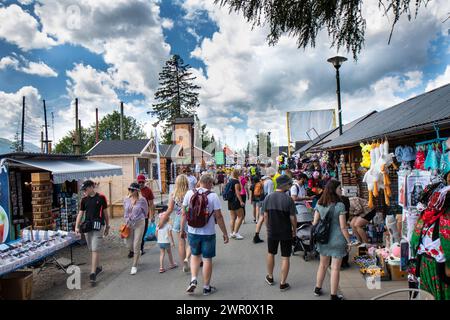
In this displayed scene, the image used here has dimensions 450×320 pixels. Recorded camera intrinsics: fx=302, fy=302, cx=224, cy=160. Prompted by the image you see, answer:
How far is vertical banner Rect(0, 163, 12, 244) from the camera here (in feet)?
19.5

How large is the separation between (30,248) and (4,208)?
1448 millimetres

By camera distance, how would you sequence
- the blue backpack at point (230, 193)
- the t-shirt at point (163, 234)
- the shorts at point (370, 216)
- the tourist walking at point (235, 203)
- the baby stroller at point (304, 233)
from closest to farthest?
the t-shirt at point (163, 234), the baby stroller at point (304, 233), the shorts at point (370, 216), the tourist walking at point (235, 203), the blue backpack at point (230, 193)

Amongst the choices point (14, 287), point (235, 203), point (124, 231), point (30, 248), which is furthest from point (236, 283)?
point (30, 248)

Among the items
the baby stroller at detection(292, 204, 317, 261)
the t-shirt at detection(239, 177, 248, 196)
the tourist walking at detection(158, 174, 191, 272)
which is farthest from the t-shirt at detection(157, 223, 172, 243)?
the t-shirt at detection(239, 177, 248, 196)

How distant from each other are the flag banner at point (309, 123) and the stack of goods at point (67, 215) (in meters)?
13.4

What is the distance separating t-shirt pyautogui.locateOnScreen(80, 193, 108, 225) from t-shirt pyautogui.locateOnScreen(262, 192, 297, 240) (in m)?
3.17

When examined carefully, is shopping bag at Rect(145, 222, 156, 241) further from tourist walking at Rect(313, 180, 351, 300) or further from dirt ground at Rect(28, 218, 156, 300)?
tourist walking at Rect(313, 180, 351, 300)

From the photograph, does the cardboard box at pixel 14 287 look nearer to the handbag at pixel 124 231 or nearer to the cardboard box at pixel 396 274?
the handbag at pixel 124 231

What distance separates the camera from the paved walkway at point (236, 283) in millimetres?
4582

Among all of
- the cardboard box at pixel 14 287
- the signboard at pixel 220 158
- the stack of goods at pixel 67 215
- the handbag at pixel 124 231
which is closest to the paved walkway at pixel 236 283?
the handbag at pixel 124 231

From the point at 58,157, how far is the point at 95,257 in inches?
154

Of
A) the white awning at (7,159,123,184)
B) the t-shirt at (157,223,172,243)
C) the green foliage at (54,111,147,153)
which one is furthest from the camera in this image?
the green foliage at (54,111,147,153)

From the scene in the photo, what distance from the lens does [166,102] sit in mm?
43406
